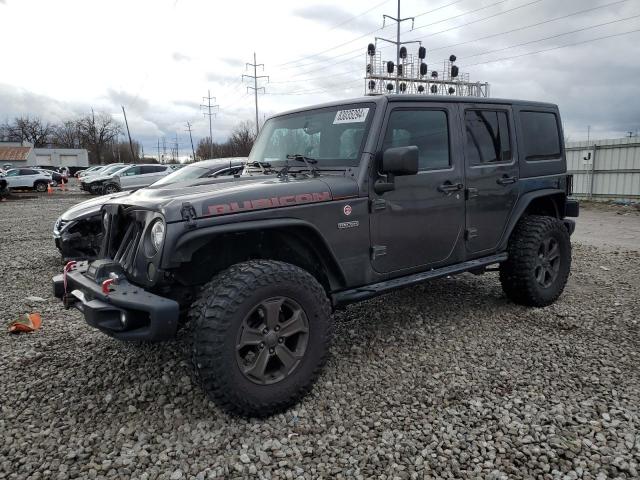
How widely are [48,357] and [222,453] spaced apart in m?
2.03

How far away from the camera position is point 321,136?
3768 millimetres

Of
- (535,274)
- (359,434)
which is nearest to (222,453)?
(359,434)

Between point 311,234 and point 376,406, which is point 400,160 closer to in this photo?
point 311,234

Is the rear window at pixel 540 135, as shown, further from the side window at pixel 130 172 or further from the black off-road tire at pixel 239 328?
the side window at pixel 130 172

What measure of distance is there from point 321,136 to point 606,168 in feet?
52.3

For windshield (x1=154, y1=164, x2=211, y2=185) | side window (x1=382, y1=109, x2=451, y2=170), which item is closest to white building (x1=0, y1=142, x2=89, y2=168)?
windshield (x1=154, y1=164, x2=211, y2=185)

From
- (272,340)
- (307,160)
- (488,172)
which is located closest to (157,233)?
(272,340)

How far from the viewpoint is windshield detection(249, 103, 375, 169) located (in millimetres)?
3514

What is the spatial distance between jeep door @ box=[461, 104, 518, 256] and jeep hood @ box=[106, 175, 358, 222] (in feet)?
4.50

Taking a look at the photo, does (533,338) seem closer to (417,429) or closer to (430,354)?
(430,354)

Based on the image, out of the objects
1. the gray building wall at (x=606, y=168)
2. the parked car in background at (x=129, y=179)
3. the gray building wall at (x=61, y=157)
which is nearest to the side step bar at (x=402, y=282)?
the gray building wall at (x=606, y=168)

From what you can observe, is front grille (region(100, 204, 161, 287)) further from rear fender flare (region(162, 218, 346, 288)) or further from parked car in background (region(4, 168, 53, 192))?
parked car in background (region(4, 168, 53, 192))

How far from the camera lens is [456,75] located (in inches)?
1483

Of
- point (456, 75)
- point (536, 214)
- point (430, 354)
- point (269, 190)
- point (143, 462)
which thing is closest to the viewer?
point (143, 462)
